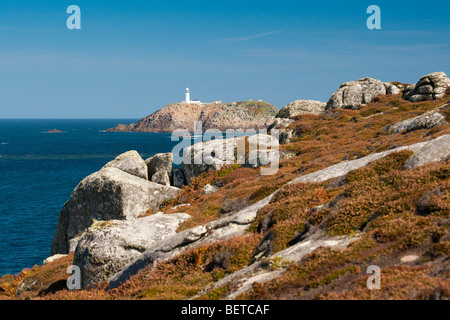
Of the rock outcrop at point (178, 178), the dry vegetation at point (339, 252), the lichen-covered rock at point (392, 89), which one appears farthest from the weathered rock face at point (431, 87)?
the rock outcrop at point (178, 178)

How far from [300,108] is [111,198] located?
36249mm

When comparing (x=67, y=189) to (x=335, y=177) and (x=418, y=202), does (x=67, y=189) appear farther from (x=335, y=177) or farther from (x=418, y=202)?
(x=418, y=202)

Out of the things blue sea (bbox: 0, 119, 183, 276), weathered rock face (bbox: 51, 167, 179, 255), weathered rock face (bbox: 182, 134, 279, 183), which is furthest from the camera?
blue sea (bbox: 0, 119, 183, 276)

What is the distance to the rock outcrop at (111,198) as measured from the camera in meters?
33.4

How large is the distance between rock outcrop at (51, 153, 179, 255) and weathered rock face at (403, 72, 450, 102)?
35.7m

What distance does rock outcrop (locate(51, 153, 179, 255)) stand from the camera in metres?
33.4

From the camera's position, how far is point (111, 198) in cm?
3375

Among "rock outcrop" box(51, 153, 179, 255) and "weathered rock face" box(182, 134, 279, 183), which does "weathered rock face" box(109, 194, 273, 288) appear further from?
"weathered rock face" box(182, 134, 279, 183)

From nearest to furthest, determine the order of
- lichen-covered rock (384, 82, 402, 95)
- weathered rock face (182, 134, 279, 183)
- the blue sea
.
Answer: weathered rock face (182, 134, 279, 183), the blue sea, lichen-covered rock (384, 82, 402, 95)

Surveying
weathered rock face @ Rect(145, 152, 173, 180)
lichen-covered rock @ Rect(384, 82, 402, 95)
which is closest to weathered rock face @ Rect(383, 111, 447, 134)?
weathered rock face @ Rect(145, 152, 173, 180)

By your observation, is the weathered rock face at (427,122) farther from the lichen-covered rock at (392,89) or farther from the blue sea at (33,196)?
the blue sea at (33,196)

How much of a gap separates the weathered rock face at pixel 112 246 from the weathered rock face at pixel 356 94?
45.5 meters
